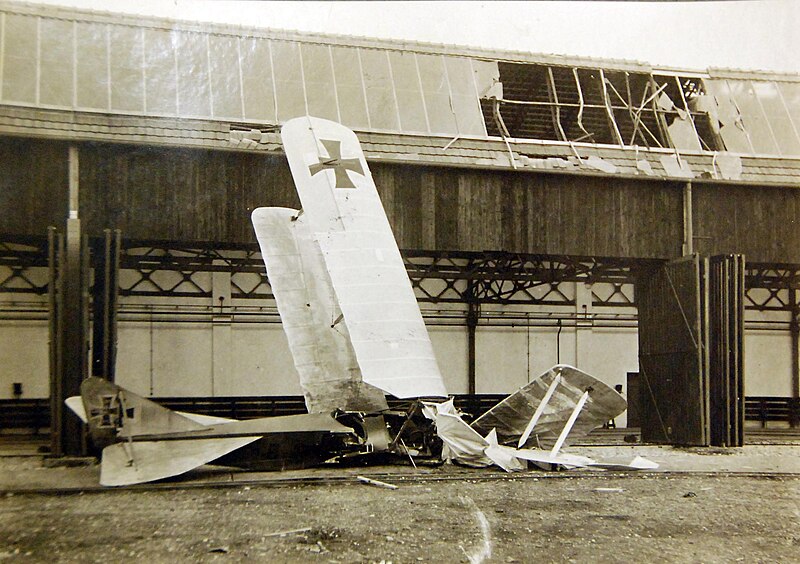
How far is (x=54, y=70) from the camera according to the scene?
48.8 ft

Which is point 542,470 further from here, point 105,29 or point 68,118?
point 105,29

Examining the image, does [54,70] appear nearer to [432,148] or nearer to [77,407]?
[77,407]

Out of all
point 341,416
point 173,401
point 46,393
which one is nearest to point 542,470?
point 341,416

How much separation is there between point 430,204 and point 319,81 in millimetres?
3557

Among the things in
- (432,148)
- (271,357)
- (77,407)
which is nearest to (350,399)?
(77,407)

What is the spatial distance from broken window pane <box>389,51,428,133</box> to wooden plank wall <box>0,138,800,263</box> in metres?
1.08

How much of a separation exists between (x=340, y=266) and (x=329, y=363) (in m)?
1.97

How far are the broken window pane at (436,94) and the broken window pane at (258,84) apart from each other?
3.47 metres

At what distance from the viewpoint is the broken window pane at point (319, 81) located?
1644 centimetres

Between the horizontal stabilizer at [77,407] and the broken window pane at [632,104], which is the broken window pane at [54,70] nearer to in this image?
the horizontal stabilizer at [77,407]

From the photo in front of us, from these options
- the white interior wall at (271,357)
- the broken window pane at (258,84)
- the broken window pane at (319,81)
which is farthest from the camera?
the white interior wall at (271,357)

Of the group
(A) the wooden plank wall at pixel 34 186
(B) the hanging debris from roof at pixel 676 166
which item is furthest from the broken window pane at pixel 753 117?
(A) the wooden plank wall at pixel 34 186

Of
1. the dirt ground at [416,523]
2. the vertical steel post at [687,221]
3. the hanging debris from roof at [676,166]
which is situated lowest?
the dirt ground at [416,523]

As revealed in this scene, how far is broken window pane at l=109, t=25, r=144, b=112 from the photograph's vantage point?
15.1 meters
